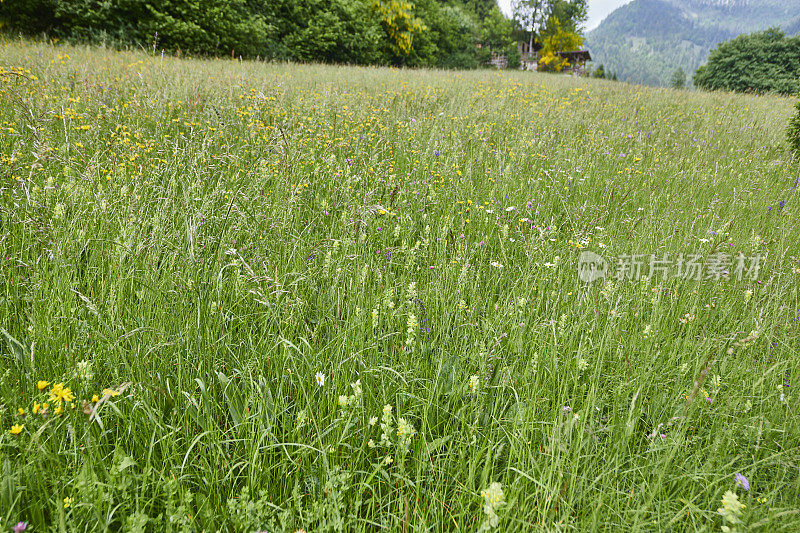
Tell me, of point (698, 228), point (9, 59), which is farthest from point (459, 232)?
point (9, 59)

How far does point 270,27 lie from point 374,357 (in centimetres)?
1842

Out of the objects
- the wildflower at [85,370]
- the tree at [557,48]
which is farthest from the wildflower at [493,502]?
the tree at [557,48]

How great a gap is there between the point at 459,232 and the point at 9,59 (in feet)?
22.1

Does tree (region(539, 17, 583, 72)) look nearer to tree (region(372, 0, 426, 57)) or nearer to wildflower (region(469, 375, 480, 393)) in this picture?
tree (region(372, 0, 426, 57))

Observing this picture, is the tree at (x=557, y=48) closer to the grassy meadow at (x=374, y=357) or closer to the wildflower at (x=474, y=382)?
the grassy meadow at (x=374, y=357)

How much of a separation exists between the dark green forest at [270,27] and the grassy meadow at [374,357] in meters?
3.58

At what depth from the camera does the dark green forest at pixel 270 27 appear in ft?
38.9

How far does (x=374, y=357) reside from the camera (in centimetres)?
147

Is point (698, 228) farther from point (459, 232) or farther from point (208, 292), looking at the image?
point (208, 292)

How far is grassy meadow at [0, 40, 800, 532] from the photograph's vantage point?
104 cm

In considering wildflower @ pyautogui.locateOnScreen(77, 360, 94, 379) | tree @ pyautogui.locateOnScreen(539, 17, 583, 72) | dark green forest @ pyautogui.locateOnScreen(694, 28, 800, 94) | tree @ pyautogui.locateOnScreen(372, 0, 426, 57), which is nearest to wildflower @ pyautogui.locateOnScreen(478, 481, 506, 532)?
wildflower @ pyautogui.locateOnScreen(77, 360, 94, 379)

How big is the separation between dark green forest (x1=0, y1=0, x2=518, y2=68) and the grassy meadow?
3.58m

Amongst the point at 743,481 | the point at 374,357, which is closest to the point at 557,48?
the point at 374,357

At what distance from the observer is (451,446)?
124cm
